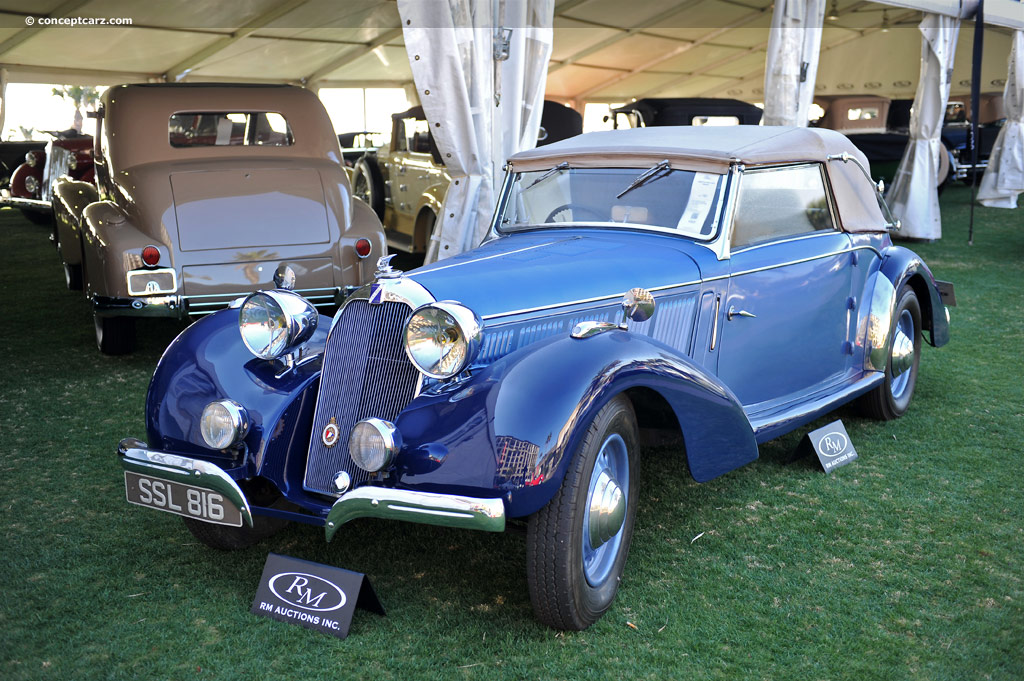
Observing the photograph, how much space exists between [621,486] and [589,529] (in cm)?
28

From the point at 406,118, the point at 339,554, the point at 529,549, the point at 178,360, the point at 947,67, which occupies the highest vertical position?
the point at 947,67

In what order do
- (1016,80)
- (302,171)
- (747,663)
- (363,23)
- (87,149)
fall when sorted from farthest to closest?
(363,23)
(1016,80)
(87,149)
(302,171)
(747,663)

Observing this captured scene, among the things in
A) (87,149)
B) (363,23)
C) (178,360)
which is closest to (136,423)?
(178,360)

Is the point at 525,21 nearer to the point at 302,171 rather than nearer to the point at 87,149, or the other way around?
the point at 302,171

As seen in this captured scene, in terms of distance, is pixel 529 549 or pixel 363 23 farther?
pixel 363 23

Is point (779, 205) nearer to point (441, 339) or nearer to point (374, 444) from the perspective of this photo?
point (441, 339)

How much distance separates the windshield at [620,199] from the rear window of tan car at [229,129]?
305 cm

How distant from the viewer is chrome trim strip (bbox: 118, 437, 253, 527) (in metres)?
2.63

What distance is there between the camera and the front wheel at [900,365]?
4.50 m

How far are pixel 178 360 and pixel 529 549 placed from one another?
1.43 meters

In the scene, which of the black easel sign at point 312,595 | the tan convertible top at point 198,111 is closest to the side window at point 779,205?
the black easel sign at point 312,595

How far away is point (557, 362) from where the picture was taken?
256 centimetres

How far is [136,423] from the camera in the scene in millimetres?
4574

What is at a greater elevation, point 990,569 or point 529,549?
point 529,549
